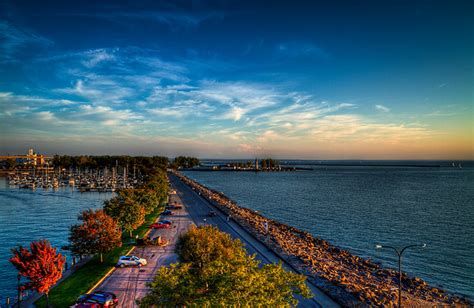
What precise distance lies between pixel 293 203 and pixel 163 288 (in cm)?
8910

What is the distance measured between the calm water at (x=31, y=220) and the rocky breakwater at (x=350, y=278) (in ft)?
98.5

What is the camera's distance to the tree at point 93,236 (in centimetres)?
3572

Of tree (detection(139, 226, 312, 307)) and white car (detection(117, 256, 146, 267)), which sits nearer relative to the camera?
tree (detection(139, 226, 312, 307))

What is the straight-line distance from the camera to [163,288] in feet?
59.2

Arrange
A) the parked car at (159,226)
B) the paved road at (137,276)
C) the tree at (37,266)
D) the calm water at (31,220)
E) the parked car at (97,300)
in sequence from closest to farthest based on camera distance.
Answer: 1. the tree at (37,266)
2. the parked car at (97,300)
3. the paved road at (137,276)
4. the calm water at (31,220)
5. the parked car at (159,226)

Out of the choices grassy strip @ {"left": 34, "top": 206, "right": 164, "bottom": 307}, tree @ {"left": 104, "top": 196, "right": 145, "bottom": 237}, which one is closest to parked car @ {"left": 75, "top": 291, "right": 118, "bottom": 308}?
grassy strip @ {"left": 34, "top": 206, "right": 164, "bottom": 307}

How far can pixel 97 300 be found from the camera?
83.7 feet

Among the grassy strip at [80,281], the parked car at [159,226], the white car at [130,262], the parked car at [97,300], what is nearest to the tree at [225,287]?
the parked car at [97,300]

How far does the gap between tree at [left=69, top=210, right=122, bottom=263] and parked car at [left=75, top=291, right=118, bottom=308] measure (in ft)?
32.1

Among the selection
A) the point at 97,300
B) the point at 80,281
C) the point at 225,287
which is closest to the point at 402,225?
the point at 80,281

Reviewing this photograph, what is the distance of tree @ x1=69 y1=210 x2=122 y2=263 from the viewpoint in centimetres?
3572

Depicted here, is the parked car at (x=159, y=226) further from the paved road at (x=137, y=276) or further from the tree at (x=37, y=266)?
the tree at (x=37, y=266)

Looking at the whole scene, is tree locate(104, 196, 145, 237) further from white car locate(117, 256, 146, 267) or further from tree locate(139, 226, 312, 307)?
tree locate(139, 226, 312, 307)

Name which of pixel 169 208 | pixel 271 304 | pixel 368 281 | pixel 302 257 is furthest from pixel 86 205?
pixel 271 304
